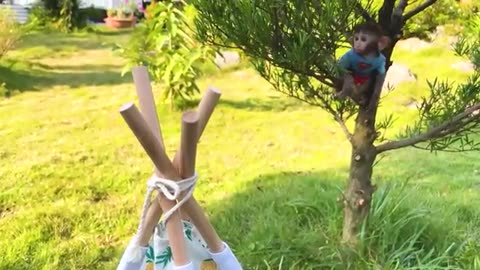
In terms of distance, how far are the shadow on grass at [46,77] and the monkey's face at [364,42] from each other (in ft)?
16.7

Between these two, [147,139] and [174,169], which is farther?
[174,169]

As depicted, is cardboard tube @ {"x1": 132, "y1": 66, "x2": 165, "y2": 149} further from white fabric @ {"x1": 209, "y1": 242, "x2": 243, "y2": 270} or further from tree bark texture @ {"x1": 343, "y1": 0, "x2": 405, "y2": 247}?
tree bark texture @ {"x1": 343, "y1": 0, "x2": 405, "y2": 247}

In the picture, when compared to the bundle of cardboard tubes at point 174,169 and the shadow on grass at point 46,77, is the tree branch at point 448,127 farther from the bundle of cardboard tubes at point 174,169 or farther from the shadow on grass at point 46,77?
the shadow on grass at point 46,77

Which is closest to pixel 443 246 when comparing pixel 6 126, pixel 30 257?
pixel 30 257

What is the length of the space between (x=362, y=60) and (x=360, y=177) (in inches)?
22.6

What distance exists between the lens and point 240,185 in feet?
12.0

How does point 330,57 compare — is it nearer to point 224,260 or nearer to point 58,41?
point 224,260

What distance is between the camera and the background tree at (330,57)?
1814mm

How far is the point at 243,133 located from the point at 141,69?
10.6 feet

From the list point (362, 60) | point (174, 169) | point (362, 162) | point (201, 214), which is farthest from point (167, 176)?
point (362, 162)

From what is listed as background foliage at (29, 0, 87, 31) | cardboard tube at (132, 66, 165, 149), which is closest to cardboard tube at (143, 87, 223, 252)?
cardboard tube at (132, 66, 165, 149)

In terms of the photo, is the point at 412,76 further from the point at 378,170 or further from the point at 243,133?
the point at 378,170

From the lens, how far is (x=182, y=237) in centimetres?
160

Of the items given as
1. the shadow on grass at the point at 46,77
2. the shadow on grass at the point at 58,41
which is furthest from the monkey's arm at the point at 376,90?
the shadow on grass at the point at 58,41
